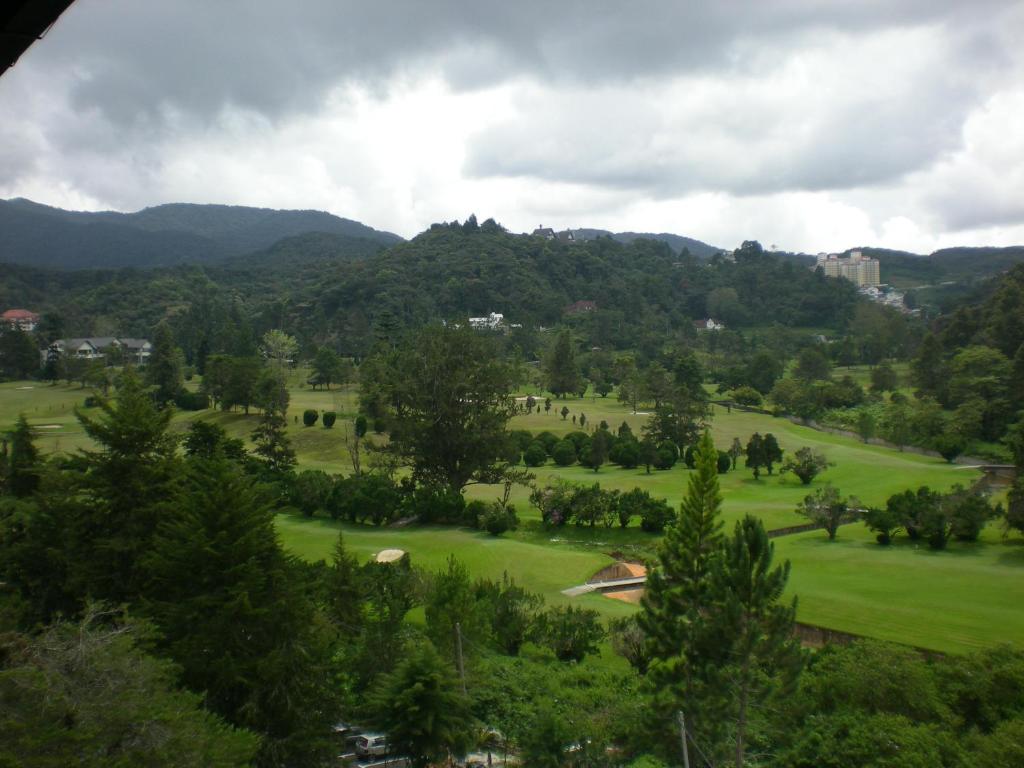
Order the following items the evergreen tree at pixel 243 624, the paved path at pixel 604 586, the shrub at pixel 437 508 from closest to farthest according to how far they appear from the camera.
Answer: the evergreen tree at pixel 243 624, the paved path at pixel 604 586, the shrub at pixel 437 508

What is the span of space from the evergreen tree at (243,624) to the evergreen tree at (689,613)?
5.06 meters

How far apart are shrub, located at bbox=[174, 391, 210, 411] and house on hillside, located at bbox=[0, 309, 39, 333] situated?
133 feet

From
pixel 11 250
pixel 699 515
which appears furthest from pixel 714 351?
pixel 11 250

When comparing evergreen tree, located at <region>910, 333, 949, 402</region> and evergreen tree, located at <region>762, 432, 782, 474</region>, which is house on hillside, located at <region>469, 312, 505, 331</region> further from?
evergreen tree, located at <region>762, 432, 782, 474</region>

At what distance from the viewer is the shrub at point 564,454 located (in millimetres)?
42031

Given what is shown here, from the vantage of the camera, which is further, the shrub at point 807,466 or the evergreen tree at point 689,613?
the shrub at point 807,466

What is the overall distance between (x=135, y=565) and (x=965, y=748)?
12799 mm

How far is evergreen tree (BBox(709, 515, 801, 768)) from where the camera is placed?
10766 mm

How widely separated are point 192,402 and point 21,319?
52.8m

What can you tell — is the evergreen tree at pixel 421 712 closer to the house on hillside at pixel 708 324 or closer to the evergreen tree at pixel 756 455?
the evergreen tree at pixel 756 455

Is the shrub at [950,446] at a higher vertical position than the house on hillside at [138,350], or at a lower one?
lower

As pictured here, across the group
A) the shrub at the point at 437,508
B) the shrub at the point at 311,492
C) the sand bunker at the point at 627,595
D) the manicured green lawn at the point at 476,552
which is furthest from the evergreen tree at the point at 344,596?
the shrub at the point at 311,492

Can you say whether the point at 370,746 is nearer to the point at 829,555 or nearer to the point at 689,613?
the point at 689,613

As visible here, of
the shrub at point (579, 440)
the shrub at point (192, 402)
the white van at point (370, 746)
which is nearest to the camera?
the white van at point (370, 746)
